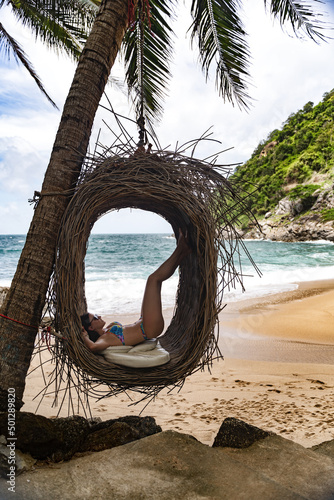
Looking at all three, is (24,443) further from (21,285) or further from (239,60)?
(239,60)

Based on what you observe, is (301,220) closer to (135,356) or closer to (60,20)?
(60,20)

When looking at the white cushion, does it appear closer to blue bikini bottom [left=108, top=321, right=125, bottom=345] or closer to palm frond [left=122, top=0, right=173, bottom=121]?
blue bikini bottom [left=108, top=321, right=125, bottom=345]

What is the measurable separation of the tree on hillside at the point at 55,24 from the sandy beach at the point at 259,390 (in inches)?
236

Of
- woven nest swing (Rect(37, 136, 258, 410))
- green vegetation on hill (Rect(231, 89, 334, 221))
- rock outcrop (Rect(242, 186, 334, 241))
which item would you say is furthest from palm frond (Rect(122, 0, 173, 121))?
green vegetation on hill (Rect(231, 89, 334, 221))

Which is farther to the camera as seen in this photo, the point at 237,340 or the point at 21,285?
the point at 237,340

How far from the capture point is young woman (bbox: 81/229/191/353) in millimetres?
2754

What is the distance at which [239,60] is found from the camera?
458cm

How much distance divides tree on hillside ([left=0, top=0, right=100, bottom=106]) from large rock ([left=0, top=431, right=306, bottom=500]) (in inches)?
284

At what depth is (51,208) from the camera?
2445 millimetres

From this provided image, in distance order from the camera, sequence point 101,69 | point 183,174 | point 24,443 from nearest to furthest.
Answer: point 24,443, point 183,174, point 101,69

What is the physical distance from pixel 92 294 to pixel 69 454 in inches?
373

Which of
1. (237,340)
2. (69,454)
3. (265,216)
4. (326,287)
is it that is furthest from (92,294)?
(265,216)

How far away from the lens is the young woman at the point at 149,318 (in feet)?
9.04

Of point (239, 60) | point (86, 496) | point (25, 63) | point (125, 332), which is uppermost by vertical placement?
point (25, 63)
